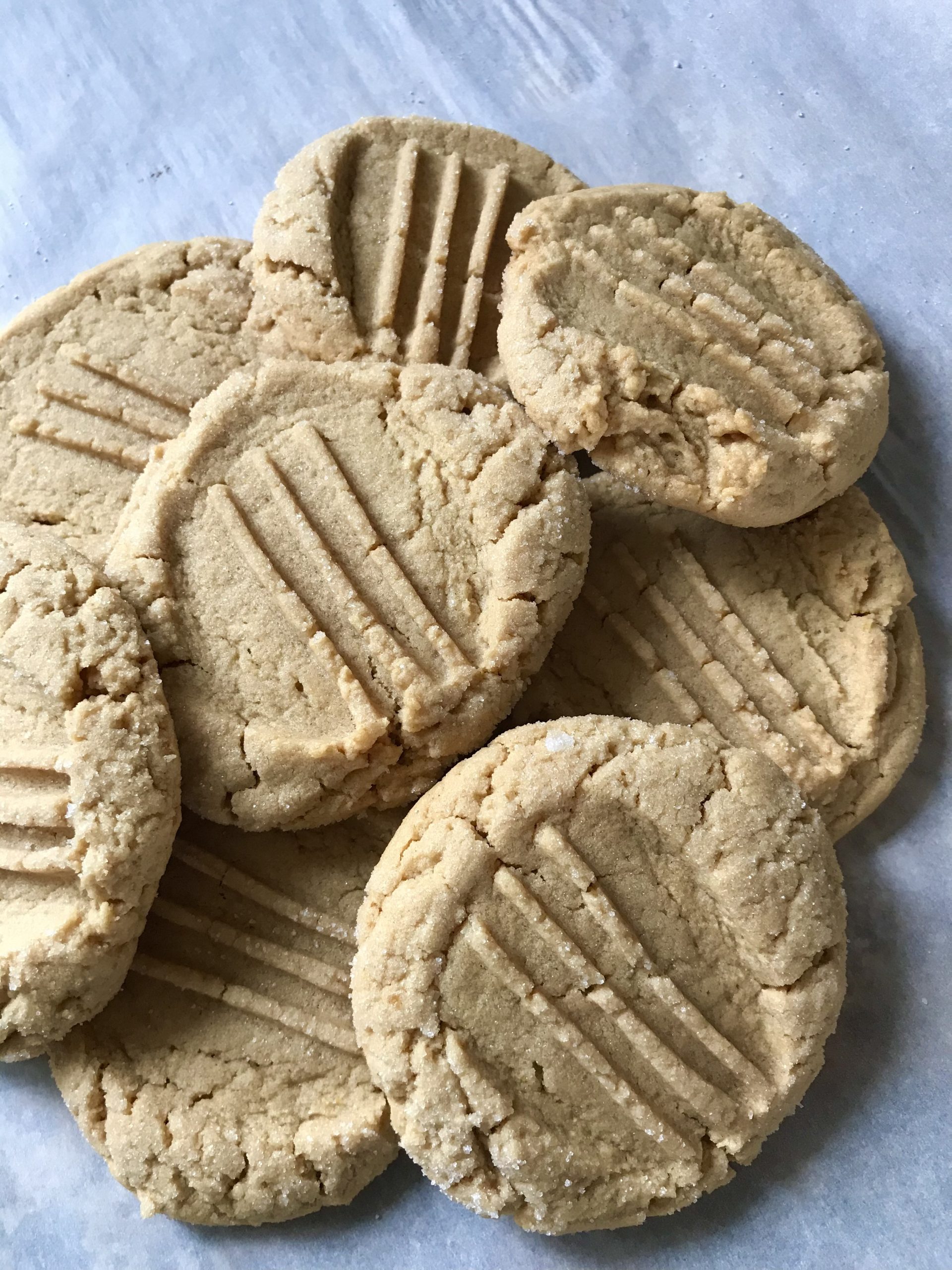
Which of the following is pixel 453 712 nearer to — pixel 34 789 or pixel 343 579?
pixel 343 579

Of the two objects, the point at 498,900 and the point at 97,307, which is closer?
the point at 498,900

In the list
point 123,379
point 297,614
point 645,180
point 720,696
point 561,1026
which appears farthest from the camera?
point 645,180

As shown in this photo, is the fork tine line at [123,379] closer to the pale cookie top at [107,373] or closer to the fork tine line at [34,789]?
the pale cookie top at [107,373]

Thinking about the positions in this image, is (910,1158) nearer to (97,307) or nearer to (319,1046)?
(319,1046)

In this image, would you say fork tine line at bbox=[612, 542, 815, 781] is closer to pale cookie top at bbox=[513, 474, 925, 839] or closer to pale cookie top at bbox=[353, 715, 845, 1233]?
pale cookie top at bbox=[513, 474, 925, 839]

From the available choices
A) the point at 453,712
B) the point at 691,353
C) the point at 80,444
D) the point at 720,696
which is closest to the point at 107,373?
the point at 80,444

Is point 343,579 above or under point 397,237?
under

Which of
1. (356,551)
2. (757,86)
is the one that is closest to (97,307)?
(356,551)
